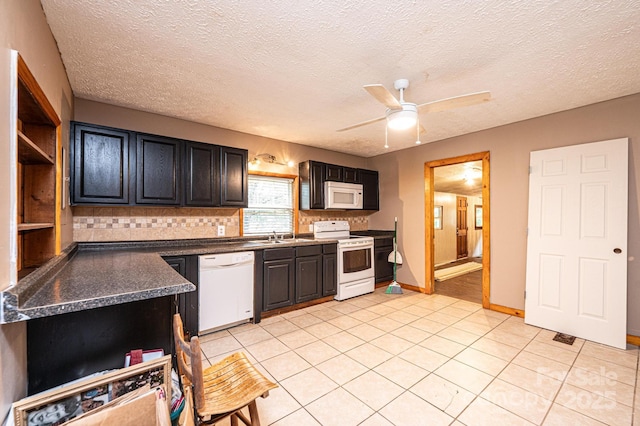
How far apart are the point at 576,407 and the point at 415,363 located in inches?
41.7

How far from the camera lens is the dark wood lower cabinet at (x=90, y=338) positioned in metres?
1.28

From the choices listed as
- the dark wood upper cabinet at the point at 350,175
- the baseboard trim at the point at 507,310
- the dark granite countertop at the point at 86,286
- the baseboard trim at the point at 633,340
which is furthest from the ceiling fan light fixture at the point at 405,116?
the baseboard trim at the point at 633,340

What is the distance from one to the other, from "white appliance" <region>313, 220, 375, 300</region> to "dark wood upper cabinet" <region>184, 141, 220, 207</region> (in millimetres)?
1635

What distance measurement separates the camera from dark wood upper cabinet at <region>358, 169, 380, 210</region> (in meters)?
5.10

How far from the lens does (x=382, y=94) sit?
1.96m

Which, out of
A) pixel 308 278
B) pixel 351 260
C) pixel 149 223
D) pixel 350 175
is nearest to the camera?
pixel 149 223

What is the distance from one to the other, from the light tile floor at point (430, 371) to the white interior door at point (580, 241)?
0.25 meters

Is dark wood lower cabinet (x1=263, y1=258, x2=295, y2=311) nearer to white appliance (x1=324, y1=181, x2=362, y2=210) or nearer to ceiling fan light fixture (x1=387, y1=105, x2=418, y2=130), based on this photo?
white appliance (x1=324, y1=181, x2=362, y2=210)

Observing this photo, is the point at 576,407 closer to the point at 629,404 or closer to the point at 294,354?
the point at 629,404

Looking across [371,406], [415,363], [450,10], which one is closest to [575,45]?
[450,10]

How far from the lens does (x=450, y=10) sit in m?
1.61

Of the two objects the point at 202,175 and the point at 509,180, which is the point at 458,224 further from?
the point at 202,175

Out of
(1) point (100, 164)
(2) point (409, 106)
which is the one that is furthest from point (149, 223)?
(2) point (409, 106)

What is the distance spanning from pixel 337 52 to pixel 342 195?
284 centimetres
